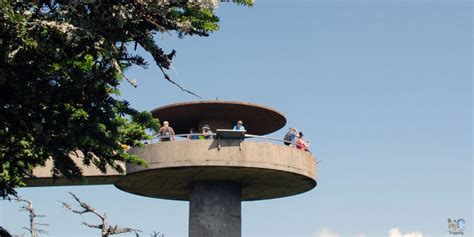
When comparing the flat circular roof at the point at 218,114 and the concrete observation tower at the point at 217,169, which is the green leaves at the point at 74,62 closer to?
Result: the concrete observation tower at the point at 217,169

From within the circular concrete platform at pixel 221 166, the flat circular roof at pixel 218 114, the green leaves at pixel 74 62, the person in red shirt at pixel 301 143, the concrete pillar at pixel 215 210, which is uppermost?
the flat circular roof at pixel 218 114

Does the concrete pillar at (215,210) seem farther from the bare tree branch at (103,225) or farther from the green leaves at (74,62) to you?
the green leaves at (74,62)

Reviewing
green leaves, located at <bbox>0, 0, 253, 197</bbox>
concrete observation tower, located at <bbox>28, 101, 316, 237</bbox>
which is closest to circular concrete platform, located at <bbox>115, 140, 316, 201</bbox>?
concrete observation tower, located at <bbox>28, 101, 316, 237</bbox>

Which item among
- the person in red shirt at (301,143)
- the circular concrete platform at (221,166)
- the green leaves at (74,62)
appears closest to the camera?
the green leaves at (74,62)

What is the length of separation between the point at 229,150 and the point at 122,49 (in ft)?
55.0

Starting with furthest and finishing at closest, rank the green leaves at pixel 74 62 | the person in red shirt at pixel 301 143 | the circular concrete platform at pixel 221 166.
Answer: the person in red shirt at pixel 301 143, the circular concrete platform at pixel 221 166, the green leaves at pixel 74 62

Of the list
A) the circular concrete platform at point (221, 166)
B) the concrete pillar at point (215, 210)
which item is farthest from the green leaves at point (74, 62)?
the concrete pillar at point (215, 210)

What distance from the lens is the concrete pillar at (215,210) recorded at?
27.2 m

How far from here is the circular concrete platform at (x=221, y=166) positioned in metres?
25.2

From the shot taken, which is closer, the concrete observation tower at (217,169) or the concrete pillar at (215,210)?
the concrete observation tower at (217,169)

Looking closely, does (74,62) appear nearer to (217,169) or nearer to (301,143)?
(217,169)

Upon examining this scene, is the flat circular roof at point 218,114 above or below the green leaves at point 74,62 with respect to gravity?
above

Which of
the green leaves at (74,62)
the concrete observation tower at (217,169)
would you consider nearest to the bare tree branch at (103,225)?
the concrete observation tower at (217,169)

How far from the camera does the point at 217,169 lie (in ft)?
84.6
